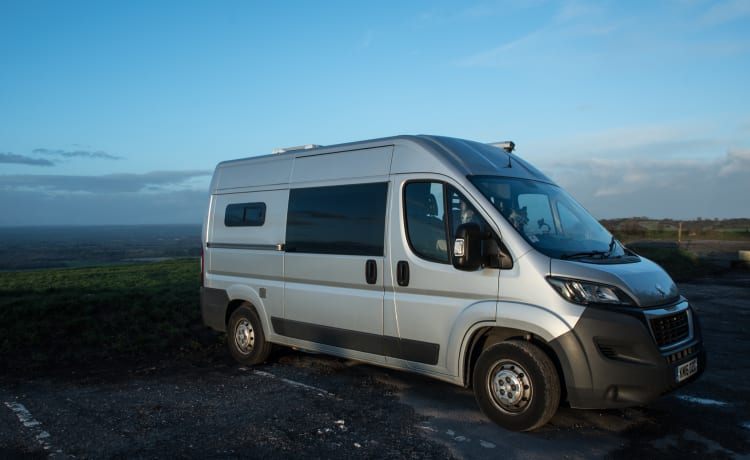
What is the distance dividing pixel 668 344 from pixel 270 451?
133 inches

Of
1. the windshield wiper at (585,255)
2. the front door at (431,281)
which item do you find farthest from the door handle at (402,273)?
the windshield wiper at (585,255)

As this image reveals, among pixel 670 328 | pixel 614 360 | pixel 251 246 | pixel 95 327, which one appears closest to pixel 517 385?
pixel 614 360

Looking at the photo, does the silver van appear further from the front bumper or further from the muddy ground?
the muddy ground

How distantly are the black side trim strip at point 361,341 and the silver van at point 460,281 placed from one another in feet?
0.05

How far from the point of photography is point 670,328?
5.07m

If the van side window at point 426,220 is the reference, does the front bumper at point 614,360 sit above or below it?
below

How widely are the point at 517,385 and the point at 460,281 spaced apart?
1.03 metres

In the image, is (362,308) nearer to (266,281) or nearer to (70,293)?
(266,281)

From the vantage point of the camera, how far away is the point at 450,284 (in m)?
5.55

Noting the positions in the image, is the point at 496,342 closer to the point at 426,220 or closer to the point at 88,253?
the point at 426,220

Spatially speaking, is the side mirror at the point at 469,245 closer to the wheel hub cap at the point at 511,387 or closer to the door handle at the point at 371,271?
the wheel hub cap at the point at 511,387

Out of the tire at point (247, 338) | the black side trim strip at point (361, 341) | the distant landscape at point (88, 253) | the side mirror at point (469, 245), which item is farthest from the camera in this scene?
the distant landscape at point (88, 253)

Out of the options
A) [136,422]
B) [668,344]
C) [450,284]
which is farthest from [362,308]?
[668,344]

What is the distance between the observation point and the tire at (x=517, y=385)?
4.94m
